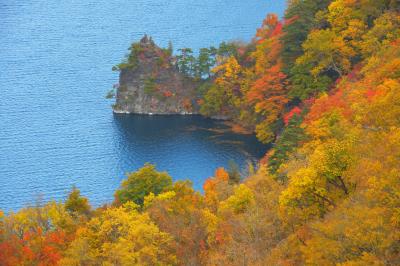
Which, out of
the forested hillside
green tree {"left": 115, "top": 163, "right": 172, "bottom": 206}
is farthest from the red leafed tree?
green tree {"left": 115, "top": 163, "right": 172, "bottom": 206}

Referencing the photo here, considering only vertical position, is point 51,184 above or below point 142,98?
below

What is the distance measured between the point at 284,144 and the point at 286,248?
99.7 ft

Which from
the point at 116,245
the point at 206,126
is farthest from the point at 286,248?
the point at 206,126

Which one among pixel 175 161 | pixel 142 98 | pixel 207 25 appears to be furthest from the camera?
pixel 207 25

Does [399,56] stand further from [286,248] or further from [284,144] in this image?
[286,248]

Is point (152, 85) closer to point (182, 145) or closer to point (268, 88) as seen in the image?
point (182, 145)

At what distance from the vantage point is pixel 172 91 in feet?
412

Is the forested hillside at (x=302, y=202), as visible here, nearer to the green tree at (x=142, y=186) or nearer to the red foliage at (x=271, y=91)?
the green tree at (x=142, y=186)

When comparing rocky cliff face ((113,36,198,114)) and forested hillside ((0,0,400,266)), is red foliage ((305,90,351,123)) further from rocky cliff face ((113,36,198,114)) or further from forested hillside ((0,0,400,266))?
rocky cliff face ((113,36,198,114))

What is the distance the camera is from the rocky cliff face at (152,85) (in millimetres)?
124062

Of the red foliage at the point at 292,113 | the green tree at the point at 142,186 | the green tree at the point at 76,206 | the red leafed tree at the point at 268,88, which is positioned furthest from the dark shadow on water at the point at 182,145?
the green tree at the point at 76,206

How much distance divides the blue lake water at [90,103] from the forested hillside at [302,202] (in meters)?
21.2

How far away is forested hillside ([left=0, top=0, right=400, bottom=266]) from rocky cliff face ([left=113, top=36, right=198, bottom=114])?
32357 mm

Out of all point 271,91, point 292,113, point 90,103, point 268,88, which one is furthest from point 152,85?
point 292,113
